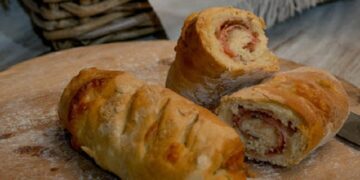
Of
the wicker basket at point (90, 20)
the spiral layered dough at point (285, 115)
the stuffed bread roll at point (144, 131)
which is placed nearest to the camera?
the stuffed bread roll at point (144, 131)

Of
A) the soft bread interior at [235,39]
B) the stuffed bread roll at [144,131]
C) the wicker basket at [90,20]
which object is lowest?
the wicker basket at [90,20]

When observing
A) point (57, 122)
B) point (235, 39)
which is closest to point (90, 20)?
point (57, 122)

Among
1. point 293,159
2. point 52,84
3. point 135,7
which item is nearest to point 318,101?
point 293,159

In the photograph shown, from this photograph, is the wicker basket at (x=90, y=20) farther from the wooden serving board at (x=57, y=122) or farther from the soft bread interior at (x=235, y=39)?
the soft bread interior at (x=235, y=39)

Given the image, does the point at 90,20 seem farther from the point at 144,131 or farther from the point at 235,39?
the point at 144,131

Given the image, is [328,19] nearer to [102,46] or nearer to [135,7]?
[135,7]

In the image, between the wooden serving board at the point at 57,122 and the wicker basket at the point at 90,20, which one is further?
the wicker basket at the point at 90,20

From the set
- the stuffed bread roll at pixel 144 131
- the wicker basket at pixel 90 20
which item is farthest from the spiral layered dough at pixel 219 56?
the wicker basket at pixel 90 20

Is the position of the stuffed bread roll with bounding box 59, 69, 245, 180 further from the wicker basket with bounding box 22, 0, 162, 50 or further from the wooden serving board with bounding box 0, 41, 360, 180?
the wicker basket with bounding box 22, 0, 162, 50
